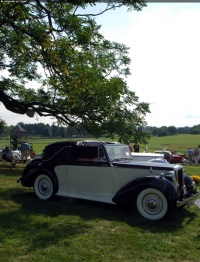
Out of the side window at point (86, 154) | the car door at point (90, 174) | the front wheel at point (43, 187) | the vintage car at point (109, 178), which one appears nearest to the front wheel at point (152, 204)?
the vintage car at point (109, 178)

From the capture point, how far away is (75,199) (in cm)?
797

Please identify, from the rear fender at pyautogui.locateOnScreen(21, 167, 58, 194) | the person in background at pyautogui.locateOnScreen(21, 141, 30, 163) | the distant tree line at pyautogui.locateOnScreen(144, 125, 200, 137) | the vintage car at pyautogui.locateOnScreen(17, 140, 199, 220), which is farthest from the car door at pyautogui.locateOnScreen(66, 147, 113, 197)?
the distant tree line at pyautogui.locateOnScreen(144, 125, 200, 137)

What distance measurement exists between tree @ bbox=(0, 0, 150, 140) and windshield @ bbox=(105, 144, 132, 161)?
6.40ft

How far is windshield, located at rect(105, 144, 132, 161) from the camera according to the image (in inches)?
295

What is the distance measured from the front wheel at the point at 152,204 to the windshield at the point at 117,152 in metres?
1.38

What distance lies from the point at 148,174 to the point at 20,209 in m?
3.09

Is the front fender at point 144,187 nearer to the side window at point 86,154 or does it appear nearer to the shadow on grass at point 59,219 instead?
the shadow on grass at point 59,219

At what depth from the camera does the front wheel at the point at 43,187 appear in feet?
25.9

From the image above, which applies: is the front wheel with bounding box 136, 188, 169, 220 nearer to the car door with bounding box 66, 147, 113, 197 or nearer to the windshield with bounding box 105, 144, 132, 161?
the car door with bounding box 66, 147, 113, 197

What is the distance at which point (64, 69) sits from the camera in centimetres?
790

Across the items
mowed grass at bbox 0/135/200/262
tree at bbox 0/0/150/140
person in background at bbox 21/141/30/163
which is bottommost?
mowed grass at bbox 0/135/200/262

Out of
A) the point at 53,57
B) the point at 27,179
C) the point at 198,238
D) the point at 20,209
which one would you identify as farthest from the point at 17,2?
the point at 198,238

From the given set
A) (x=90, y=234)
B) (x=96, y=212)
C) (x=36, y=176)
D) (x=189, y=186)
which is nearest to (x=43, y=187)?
(x=36, y=176)

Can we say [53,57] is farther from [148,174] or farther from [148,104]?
[148,104]
